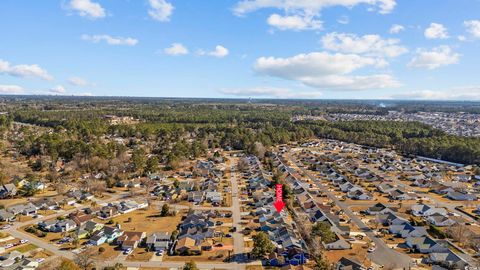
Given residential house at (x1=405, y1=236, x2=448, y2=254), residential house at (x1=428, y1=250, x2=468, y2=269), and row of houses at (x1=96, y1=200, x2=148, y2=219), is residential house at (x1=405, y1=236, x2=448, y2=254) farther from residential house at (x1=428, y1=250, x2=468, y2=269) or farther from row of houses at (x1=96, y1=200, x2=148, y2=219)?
row of houses at (x1=96, y1=200, x2=148, y2=219)

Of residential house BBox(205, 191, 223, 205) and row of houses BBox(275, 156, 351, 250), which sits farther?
residential house BBox(205, 191, 223, 205)

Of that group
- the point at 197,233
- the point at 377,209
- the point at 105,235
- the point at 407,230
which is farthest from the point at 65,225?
the point at 377,209

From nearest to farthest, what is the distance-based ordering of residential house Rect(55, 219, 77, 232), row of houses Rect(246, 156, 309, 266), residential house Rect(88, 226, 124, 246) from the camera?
row of houses Rect(246, 156, 309, 266), residential house Rect(88, 226, 124, 246), residential house Rect(55, 219, 77, 232)

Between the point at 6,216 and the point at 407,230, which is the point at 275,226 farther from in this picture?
the point at 6,216

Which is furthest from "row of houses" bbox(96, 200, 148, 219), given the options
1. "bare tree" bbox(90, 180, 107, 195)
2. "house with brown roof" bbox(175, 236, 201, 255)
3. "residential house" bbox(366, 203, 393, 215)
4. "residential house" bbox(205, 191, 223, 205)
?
"residential house" bbox(366, 203, 393, 215)

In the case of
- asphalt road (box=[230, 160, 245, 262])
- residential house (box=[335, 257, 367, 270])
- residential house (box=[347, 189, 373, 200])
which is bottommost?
asphalt road (box=[230, 160, 245, 262])

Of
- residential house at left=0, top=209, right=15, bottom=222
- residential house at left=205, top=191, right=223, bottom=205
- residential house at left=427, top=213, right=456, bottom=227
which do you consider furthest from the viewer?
residential house at left=205, top=191, right=223, bottom=205

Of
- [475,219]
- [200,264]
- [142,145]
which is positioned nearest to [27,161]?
[142,145]

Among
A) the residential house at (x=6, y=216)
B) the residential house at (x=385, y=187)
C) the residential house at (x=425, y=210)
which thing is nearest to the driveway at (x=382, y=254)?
the residential house at (x=425, y=210)

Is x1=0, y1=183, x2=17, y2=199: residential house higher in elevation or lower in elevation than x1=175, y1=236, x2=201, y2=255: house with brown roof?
higher

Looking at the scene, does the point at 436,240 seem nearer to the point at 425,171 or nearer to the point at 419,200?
the point at 419,200

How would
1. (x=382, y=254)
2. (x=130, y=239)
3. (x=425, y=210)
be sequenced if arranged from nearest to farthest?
(x=382, y=254)
(x=130, y=239)
(x=425, y=210)

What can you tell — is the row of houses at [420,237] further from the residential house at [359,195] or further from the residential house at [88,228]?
the residential house at [88,228]

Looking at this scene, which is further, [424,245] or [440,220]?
[440,220]
